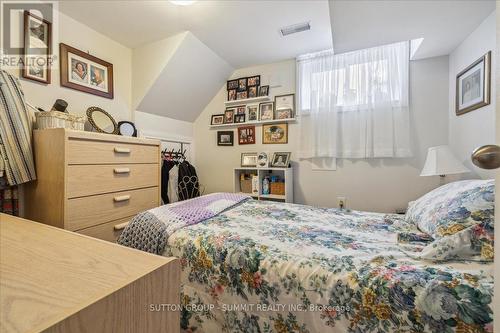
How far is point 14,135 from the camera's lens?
1.41 meters

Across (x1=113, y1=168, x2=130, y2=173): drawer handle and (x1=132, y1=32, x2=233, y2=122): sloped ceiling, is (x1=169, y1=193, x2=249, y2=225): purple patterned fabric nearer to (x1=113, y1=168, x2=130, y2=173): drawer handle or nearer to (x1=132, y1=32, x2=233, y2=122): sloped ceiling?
(x1=113, y1=168, x2=130, y2=173): drawer handle

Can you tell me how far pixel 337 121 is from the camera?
2574 millimetres

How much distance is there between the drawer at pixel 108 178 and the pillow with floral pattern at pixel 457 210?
1.98 m

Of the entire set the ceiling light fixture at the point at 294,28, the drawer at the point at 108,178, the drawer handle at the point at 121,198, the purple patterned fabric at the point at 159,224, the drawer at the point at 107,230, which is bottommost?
the drawer at the point at 107,230

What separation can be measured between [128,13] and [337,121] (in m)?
2.30

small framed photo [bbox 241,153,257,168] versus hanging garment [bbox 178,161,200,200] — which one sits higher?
small framed photo [bbox 241,153,257,168]

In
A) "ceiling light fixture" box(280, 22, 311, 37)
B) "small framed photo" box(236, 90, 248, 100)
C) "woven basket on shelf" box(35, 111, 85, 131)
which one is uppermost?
"ceiling light fixture" box(280, 22, 311, 37)

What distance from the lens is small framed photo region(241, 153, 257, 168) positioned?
2984mm

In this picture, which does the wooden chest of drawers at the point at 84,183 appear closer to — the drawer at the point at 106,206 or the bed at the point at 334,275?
the drawer at the point at 106,206

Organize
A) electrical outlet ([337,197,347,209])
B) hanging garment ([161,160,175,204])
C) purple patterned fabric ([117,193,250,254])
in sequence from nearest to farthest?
purple patterned fabric ([117,193,250,254])
electrical outlet ([337,197,347,209])
hanging garment ([161,160,175,204])

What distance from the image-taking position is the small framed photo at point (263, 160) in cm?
284

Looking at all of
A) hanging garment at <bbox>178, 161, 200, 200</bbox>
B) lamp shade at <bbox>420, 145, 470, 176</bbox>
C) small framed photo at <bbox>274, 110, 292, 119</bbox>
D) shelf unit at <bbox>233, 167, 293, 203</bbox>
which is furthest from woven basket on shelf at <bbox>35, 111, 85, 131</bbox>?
lamp shade at <bbox>420, 145, 470, 176</bbox>

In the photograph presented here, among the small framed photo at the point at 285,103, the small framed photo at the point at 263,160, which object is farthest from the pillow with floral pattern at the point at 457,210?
the small framed photo at the point at 285,103

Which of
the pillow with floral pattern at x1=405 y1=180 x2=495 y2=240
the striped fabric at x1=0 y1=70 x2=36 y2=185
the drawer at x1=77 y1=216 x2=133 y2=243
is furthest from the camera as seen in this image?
the drawer at x1=77 y1=216 x2=133 y2=243
